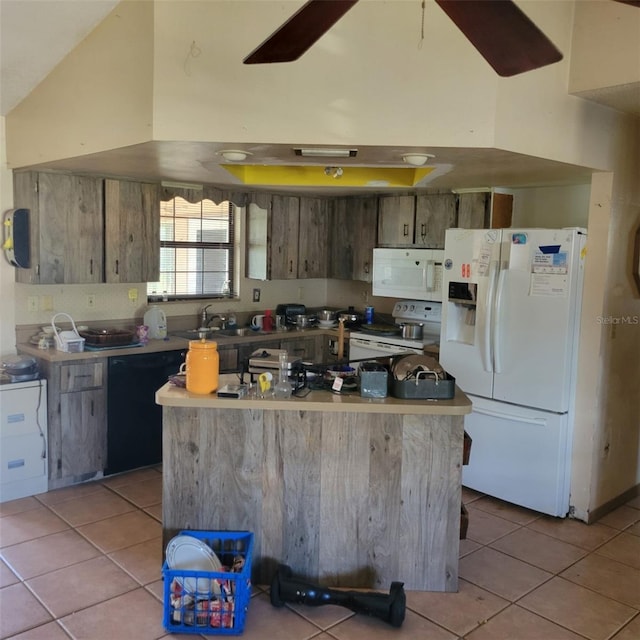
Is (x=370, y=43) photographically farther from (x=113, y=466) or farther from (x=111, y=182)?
(x=113, y=466)

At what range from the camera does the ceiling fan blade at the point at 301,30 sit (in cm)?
164

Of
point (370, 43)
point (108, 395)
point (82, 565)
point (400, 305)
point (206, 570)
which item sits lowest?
point (82, 565)

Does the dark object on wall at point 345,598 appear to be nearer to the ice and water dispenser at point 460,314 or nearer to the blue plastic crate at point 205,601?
the blue plastic crate at point 205,601

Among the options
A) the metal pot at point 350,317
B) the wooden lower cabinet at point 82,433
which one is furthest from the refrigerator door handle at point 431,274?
the wooden lower cabinet at point 82,433

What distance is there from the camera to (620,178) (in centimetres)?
387

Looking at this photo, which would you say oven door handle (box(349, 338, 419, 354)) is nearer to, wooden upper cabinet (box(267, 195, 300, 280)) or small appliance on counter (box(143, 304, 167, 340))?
wooden upper cabinet (box(267, 195, 300, 280))

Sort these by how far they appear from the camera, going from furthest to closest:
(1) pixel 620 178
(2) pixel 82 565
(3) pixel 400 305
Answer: (3) pixel 400 305 → (1) pixel 620 178 → (2) pixel 82 565

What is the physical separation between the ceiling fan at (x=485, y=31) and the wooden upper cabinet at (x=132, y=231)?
9.61ft

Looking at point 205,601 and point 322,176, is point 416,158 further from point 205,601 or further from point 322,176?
point 205,601

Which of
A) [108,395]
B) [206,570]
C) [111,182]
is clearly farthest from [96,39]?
[206,570]

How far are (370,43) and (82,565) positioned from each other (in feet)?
9.73

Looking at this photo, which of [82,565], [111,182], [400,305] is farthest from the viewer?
[400,305]

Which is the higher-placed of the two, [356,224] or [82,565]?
[356,224]

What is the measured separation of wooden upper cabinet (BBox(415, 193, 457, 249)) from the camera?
16.2ft
